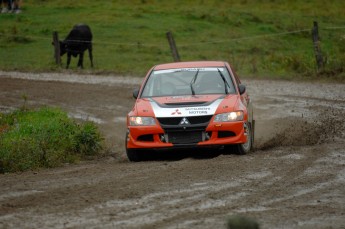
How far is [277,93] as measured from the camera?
80.7 ft

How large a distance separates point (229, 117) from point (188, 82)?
1376 millimetres

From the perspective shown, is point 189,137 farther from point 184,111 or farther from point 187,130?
point 184,111

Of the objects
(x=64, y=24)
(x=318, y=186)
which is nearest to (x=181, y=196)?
(x=318, y=186)

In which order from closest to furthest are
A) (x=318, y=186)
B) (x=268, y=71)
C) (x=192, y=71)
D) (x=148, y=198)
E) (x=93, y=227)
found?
(x=93, y=227)
(x=148, y=198)
(x=318, y=186)
(x=192, y=71)
(x=268, y=71)

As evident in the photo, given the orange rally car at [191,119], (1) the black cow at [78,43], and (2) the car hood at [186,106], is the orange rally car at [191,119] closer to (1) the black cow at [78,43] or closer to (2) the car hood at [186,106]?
(2) the car hood at [186,106]

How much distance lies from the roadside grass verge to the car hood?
4.79 feet

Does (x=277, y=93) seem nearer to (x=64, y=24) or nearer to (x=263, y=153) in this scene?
(x=263, y=153)

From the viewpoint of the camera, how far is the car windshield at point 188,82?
14719 millimetres

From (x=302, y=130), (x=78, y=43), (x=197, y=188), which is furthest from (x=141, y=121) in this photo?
(x=78, y=43)

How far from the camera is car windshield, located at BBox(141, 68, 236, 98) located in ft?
48.3

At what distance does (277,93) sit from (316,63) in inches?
152

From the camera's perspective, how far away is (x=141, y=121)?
1386cm

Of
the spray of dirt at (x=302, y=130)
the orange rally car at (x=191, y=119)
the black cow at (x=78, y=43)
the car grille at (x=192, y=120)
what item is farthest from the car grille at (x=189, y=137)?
the black cow at (x=78, y=43)

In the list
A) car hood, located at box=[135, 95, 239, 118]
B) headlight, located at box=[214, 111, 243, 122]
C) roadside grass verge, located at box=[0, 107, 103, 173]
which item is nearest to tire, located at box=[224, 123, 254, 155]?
headlight, located at box=[214, 111, 243, 122]
